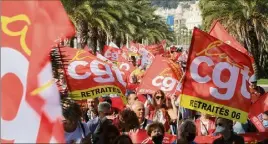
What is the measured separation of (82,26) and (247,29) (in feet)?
24.1

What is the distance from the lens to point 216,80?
7336 mm

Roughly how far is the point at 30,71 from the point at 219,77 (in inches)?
161

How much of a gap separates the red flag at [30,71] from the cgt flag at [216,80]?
353 cm

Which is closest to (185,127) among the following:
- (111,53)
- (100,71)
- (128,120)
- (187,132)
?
(187,132)

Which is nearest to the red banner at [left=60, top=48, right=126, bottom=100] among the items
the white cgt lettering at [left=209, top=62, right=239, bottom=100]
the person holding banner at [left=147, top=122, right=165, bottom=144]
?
the white cgt lettering at [left=209, top=62, right=239, bottom=100]

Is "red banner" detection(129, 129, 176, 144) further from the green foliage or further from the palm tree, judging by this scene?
the palm tree

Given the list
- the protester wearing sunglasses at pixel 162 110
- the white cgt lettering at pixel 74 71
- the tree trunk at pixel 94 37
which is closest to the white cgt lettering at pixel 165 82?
the white cgt lettering at pixel 74 71

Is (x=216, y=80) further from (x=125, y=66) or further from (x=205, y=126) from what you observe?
(x=125, y=66)

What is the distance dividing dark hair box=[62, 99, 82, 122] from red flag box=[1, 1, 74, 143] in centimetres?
139

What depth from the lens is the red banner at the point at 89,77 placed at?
8422 mm

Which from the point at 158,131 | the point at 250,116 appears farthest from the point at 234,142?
the point at 250,116

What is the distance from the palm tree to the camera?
3041cm

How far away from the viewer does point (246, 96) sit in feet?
24.2

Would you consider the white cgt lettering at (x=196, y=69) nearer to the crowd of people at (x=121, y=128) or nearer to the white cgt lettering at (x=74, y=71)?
the crowd of people at (x=121, y=128)
